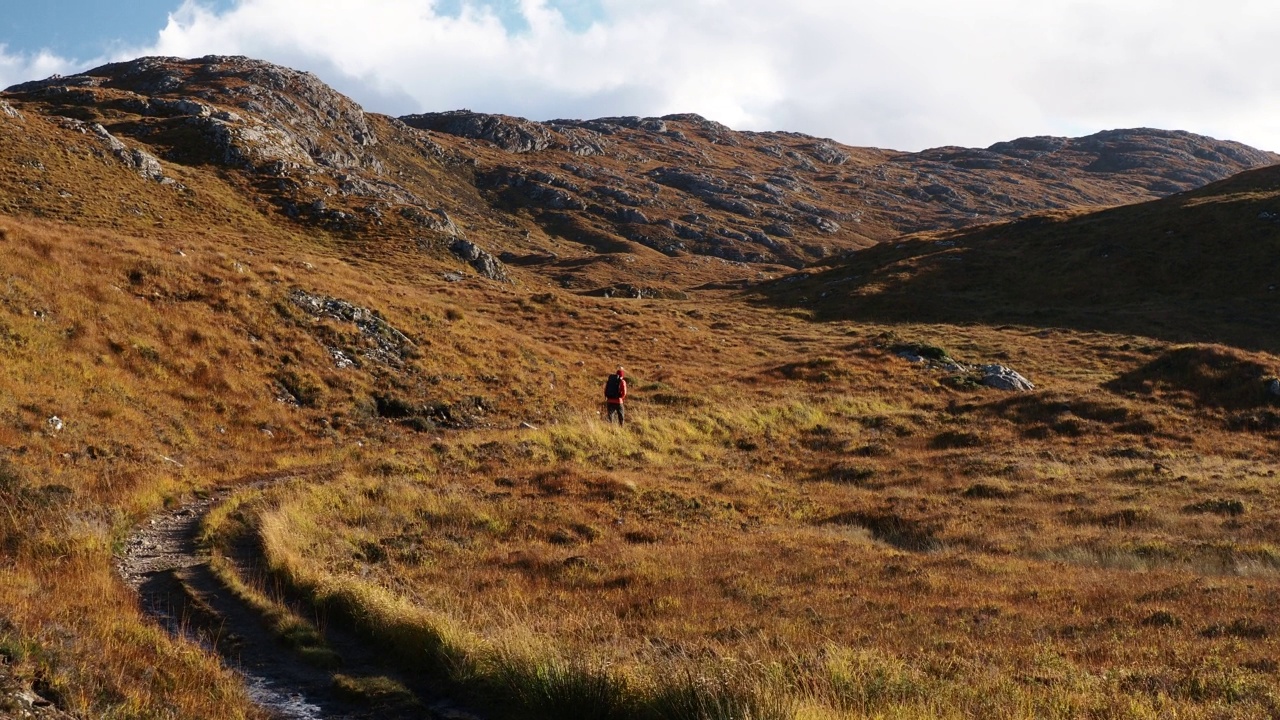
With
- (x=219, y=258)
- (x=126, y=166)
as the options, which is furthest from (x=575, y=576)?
(x=126, y=166)

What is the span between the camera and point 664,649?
812 cm

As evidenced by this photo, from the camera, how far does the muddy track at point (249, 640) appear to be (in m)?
6.99

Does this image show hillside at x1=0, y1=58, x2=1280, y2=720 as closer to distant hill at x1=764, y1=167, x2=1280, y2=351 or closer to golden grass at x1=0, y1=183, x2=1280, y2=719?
golden grass at x1=0, y1=183, x2=1280, y2=719

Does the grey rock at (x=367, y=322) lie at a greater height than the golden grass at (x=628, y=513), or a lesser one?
greater

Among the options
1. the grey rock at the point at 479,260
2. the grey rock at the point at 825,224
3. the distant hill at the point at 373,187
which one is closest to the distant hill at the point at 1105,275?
the distant hill at the point at 373,187

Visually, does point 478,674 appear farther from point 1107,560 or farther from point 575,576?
point 1107,560

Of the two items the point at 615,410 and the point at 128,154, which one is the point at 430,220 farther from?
the point at 615,410

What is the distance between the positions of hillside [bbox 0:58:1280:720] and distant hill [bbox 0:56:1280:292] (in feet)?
10.3

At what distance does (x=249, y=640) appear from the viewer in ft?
27.5

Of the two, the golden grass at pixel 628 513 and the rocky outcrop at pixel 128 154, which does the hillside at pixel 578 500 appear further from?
the rocky outcrop at pixel 128 154

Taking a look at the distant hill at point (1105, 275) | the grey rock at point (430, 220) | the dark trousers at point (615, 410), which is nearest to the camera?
the dark trousers at point (615, 410)

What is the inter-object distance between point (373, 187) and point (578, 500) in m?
79.2

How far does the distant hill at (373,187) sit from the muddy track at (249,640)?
54.8 metres

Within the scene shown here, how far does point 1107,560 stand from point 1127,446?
18287 mm
